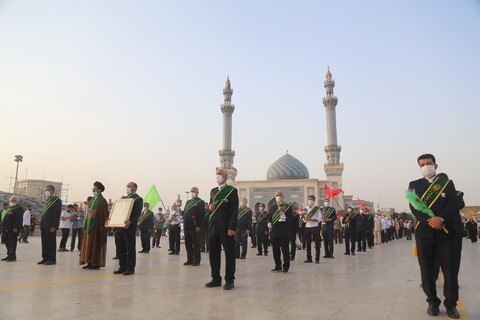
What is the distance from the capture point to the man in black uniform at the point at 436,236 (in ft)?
11.6

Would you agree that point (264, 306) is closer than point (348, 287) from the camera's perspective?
Yes

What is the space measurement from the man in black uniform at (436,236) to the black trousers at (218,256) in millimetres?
2425

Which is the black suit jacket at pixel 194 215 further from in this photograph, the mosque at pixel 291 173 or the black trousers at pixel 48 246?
the mosque at pixel 291 173

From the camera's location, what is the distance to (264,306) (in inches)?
146

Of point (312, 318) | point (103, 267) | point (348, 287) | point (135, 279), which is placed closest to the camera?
point (312, 318)

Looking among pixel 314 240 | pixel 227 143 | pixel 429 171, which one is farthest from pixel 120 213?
pixel 227 143

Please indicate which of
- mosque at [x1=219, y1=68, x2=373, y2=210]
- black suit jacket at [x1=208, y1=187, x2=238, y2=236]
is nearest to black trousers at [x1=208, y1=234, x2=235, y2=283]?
black suit jacket at [x1=208, y1=187, x2=238, y2=236]

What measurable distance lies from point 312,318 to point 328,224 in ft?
22.5

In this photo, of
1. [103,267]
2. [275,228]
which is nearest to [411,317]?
[275,228]

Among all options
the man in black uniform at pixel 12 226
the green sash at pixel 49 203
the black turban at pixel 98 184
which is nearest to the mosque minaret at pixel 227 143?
the man in black uniform at pixel 12 226

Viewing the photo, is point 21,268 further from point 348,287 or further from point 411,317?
point 411,317

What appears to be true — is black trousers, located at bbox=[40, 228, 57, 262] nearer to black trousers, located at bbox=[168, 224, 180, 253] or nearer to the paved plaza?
the paved plaza

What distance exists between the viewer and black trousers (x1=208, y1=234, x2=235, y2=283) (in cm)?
489

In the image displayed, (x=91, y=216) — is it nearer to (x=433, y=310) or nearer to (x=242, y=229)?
(x=242, y=229)
